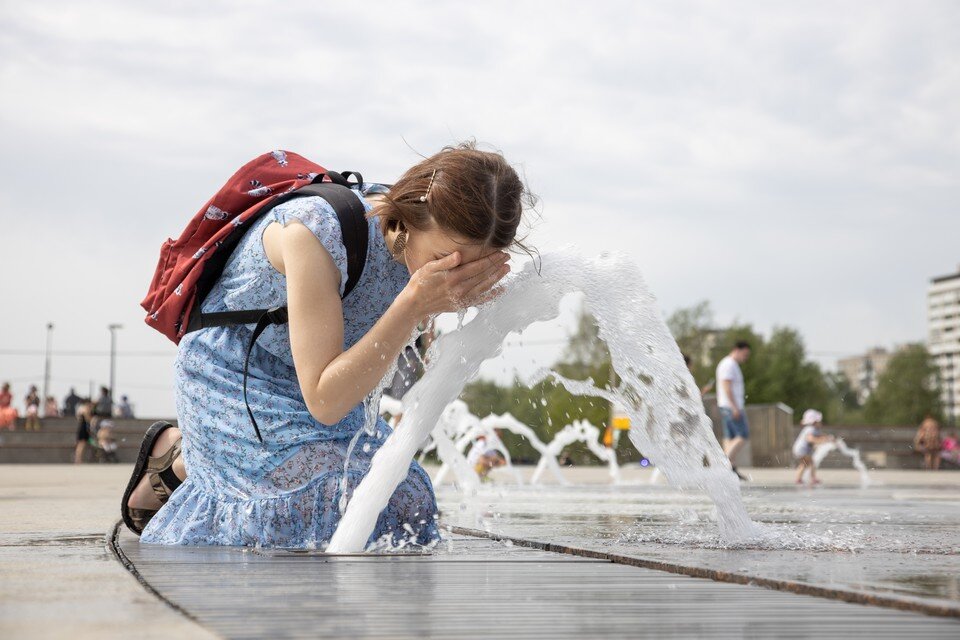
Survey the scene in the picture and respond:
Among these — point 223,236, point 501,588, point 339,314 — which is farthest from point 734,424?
point 501,588

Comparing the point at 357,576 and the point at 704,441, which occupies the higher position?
the point at 704,441

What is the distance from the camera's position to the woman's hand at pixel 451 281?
3268mm

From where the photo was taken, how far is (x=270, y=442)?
3.72 metres

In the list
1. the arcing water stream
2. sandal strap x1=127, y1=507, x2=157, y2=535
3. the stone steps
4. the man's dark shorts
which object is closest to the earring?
the arcing water stream

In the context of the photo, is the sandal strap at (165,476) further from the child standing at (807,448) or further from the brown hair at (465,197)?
the child standing at (807,448)

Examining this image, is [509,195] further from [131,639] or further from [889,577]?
[131,639]

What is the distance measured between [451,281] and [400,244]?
0.32 metres

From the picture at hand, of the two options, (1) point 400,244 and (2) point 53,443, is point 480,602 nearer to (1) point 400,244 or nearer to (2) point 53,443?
(1) point 400,244

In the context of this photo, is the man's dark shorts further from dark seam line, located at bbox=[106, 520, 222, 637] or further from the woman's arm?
the woman's arm

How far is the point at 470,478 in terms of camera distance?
435 inches

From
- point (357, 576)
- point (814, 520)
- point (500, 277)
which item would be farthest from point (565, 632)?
point (814, 520)

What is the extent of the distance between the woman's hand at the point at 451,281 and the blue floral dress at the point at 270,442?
0.42 meters

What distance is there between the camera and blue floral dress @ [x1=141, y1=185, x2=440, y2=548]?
3.70m

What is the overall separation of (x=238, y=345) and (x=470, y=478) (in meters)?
7.33
